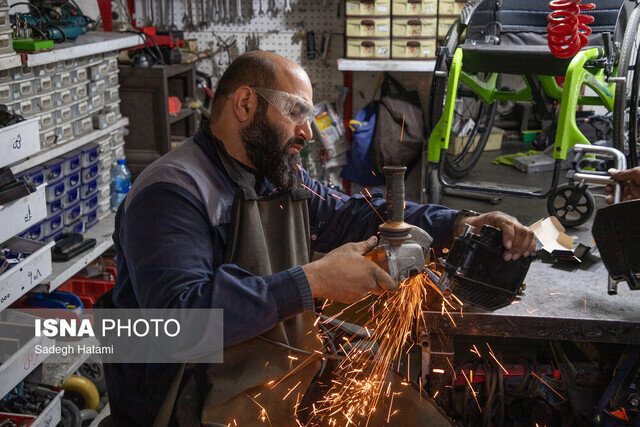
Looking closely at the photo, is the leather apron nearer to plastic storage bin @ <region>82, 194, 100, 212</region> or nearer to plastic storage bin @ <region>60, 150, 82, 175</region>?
plastic storage bin @ <region>60, 150, 82, 175</region>

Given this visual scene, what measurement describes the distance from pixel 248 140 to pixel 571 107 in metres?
2.08

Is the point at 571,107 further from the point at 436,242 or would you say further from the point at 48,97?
the point at 48,97

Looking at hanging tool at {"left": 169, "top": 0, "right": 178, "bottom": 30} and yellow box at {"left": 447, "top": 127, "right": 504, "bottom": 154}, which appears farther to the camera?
hanging tool at {"left": 169, "top": 0, "right": 178, "bottom": 30}

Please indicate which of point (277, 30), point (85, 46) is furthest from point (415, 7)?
point (85, 46)

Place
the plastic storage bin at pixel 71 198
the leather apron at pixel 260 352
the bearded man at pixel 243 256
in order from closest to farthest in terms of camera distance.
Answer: the bearded man at pixel 243 256 < the leather apron at pixel 260 352 < the plastic storage bin at pixel 71 198

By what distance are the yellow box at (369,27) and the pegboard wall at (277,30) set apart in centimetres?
54

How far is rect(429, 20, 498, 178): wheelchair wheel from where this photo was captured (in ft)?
13.1

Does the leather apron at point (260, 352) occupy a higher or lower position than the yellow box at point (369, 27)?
lower

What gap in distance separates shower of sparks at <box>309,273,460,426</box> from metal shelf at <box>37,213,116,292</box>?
1612mm

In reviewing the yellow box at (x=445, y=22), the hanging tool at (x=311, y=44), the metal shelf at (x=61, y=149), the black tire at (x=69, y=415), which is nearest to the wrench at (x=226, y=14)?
the hanging tool at (x=311, y=44)

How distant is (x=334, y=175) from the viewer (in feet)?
19.3

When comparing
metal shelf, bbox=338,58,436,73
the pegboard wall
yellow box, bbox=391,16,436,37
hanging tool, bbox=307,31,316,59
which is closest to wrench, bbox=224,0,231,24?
the pegboard wall

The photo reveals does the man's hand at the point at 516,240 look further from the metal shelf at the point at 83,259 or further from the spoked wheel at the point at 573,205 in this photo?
the metal shelf at the point at 83,259

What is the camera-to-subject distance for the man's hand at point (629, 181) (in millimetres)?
2562
